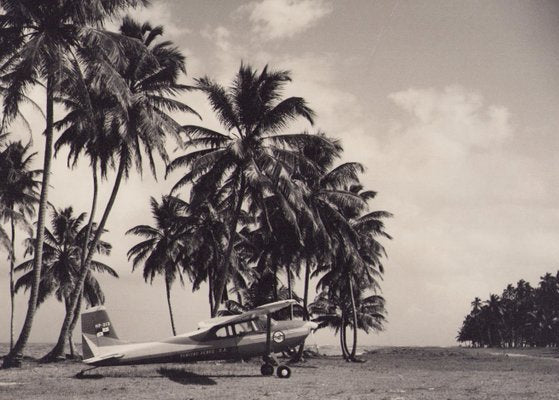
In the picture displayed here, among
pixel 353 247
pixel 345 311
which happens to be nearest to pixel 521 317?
pixel 345 311

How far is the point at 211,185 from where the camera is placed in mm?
24844

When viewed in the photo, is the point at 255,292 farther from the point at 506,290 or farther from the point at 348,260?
the point at 506,290

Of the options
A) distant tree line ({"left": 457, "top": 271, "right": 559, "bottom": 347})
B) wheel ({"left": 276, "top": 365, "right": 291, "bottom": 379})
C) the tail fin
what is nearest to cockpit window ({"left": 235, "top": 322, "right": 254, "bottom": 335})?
wheel ({"left": 276, "top": 365, "right": 291, "bottom": 379})

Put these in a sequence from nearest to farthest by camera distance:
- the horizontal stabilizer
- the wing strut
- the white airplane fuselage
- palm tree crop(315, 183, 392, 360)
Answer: the horizontal stabilizer → the white airplane fuselage → the wing strut → palm tree crop(315, 183, 392, 360)

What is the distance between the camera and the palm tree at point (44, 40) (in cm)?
1902

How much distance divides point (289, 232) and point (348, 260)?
21.0 feet

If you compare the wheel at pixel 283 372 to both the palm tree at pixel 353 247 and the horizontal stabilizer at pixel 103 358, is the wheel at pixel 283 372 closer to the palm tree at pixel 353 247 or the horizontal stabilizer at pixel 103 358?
the horizontal stabilizer at pixel 103 358

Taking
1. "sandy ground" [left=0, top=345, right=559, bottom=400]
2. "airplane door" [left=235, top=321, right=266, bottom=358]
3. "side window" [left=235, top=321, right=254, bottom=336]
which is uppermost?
"side window" [left=235, top=321, right=254, bottom=336]

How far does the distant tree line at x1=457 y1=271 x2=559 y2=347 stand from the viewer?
106750 millimetres

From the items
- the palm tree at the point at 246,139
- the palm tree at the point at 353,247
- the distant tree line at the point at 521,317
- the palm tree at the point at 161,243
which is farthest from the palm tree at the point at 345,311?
the distant tree line at the point at 521,317

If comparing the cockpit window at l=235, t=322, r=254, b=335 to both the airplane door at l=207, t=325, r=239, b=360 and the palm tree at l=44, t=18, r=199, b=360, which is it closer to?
the airplane door at l=207, t=325, r=239, b=360

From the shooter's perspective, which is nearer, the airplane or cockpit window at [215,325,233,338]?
the airplane

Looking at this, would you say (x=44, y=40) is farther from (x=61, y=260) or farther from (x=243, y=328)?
(x=61, y=260)

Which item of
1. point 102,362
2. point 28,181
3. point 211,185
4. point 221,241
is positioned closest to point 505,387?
point 102,362
